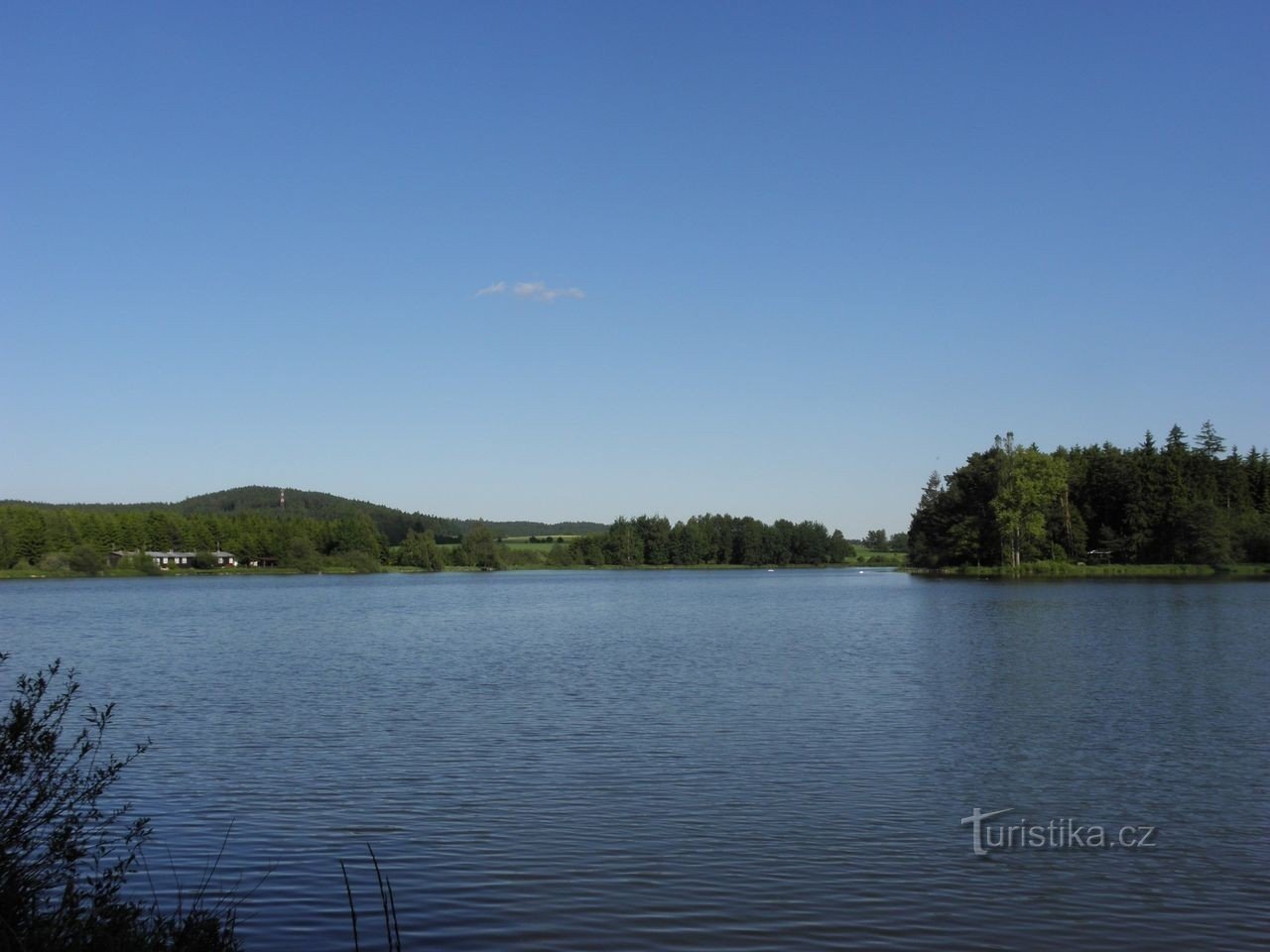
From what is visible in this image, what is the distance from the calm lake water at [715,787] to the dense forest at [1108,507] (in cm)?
5721

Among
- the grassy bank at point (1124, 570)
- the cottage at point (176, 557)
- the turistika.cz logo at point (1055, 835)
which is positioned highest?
the cottage at point (176, 557)

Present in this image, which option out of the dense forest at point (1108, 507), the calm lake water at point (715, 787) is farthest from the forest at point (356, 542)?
the calm lake water at point (715, 787)

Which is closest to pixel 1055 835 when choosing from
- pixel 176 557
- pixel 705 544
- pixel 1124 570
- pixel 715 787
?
pixel 715 787

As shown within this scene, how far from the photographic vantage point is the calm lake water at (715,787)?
8.85m

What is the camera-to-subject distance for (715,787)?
13422 millimetres

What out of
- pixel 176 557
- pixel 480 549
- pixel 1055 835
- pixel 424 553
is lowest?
pixel 1055 835

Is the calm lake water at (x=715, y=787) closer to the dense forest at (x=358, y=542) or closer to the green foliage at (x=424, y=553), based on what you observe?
Result: the dense forest at (x=358, y=542)

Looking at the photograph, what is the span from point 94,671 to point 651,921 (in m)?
23.2

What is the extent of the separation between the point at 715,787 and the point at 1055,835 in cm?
426

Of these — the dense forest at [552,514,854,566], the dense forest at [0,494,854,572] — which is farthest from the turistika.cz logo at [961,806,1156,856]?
the dense forest at [552,514,854,566]

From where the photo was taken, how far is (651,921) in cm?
868

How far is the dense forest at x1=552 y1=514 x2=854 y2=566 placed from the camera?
7224 inches

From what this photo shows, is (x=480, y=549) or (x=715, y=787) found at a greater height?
(x=480, y=549)

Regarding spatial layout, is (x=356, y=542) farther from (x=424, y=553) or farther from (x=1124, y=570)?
(x=1124, y=570)
